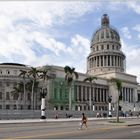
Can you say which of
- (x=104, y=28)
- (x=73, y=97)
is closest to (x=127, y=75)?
(x=104, y=28)

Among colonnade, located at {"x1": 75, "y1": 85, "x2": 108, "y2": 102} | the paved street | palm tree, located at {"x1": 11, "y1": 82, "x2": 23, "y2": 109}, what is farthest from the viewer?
colonnade, located at {"x1": 75, "y1": 85, "x2": 108, "y2": 102}

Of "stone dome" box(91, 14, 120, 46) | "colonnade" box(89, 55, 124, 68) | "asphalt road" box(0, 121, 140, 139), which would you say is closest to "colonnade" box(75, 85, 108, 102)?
"colonnade" box(89, 55, 124, 68)

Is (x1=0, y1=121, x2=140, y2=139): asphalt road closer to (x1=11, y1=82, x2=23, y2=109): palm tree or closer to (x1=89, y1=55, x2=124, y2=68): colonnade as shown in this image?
(x1=11, y1=82, x2=23, y2=109): palm tree

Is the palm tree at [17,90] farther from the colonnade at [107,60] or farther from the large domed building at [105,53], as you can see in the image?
the colonnade at [107,60]

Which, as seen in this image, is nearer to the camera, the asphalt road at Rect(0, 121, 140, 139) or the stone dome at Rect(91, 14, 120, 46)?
the asphalt road at Rect(0, 121, 140, 139)

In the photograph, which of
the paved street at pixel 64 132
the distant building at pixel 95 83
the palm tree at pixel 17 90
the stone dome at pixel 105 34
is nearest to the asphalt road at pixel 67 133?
the paved street at pixel 64 132

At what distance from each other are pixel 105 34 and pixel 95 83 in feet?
103

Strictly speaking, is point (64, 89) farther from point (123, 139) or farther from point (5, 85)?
point (123, 139)

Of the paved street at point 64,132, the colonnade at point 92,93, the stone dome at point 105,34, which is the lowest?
the paved street at point 64,132

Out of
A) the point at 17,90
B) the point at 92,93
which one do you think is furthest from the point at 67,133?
the point at 92,93

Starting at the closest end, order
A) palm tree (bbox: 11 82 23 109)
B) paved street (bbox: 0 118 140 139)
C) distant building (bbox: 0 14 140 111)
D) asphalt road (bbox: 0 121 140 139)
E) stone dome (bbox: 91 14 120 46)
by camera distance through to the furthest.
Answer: asphalt road (bbox: 0 121 140 139) → paved street (bbox: 0 118 140 139) → palm tree (bbox: 11 82 23 109) → distant building (bbox: 0 14 140 111) → stone dome (bbox: 91 14 120 46)

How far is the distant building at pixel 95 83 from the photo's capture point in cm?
10450

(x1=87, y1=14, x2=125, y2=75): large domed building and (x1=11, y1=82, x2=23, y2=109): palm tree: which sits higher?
(x1=87, y1=14, x2=125, y2=75): large domed building

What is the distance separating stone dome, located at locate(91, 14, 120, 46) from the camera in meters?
152
